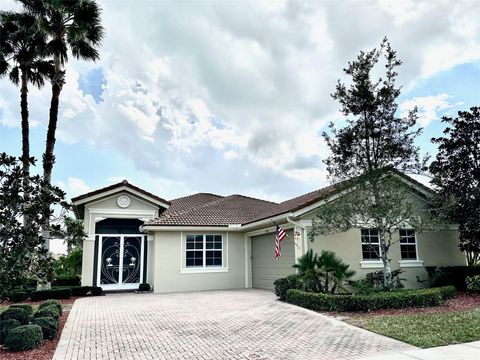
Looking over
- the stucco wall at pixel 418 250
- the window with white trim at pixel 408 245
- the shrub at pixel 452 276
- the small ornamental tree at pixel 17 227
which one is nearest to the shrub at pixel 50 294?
the small ornamental tree at pixel 17 227

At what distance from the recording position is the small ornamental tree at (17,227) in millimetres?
7512

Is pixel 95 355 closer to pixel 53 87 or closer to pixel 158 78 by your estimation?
pixel 158 78

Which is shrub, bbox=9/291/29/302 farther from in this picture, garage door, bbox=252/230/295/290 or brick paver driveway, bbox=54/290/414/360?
garage door, bbox=252/230/295/290

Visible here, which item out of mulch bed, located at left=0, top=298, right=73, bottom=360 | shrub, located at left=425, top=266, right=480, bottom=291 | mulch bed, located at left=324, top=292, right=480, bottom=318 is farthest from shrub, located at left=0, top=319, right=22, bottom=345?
shrub, located at left=425, top=266, right=480, bottom=291

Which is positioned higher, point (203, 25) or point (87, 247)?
point (203, 25)

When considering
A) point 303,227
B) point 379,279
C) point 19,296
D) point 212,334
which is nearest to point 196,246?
point 303,227

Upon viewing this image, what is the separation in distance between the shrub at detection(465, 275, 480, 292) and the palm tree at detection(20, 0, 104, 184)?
18.0 metres

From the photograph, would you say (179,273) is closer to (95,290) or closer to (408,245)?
(95,290)

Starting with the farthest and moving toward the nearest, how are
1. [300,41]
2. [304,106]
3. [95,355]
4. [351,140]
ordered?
[304,106]
[351,140]
[300,41]
[95,355]

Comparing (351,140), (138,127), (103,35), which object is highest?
(103,35)

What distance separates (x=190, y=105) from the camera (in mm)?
19203

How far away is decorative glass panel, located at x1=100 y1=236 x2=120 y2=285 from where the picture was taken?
734 inches

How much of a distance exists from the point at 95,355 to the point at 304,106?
1318 centimetres

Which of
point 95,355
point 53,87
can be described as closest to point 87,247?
point 53,87
